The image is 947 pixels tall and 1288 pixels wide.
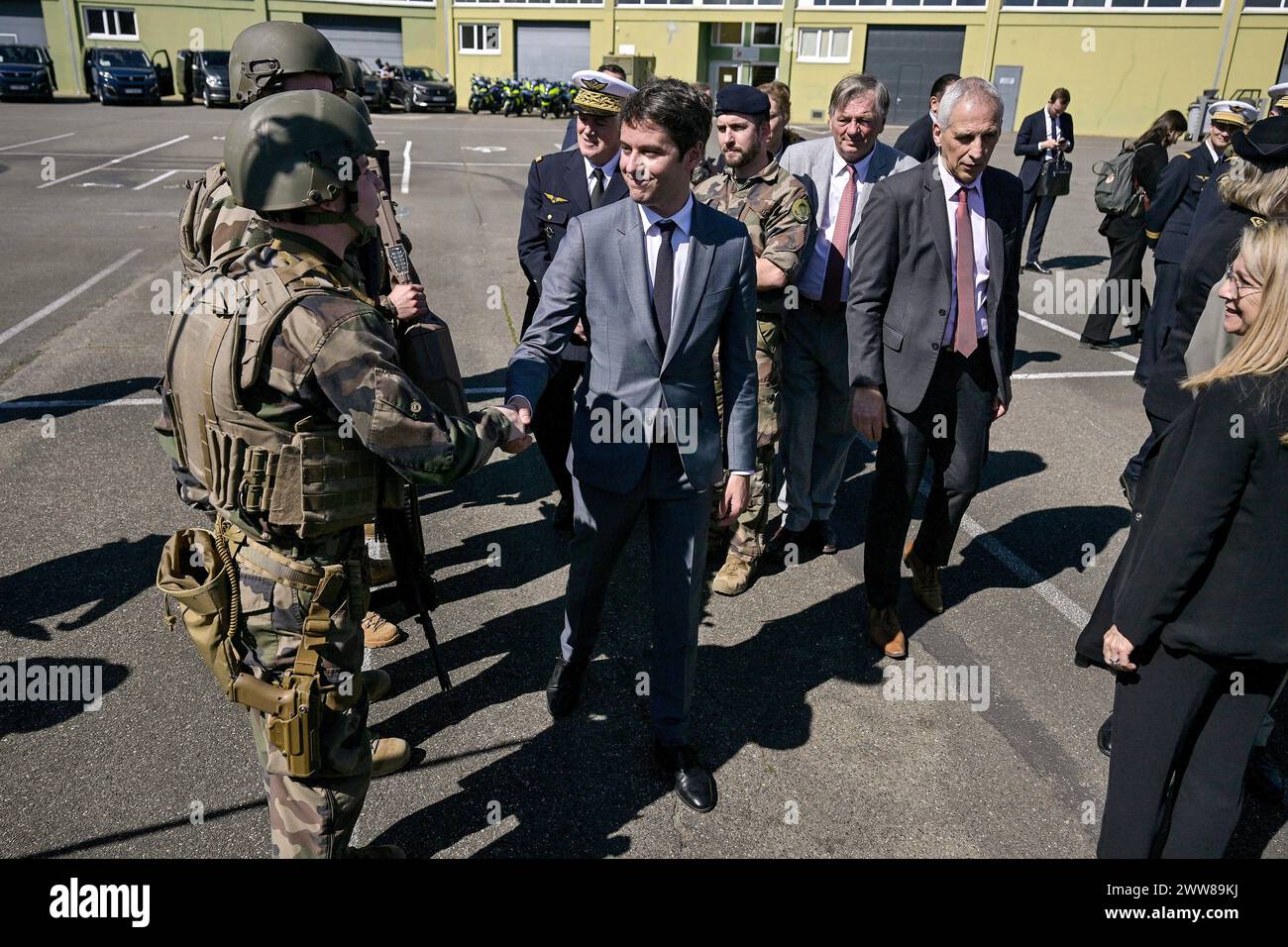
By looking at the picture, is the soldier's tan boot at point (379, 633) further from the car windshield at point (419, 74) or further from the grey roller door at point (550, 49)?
the grey roller door at point (550, 49)

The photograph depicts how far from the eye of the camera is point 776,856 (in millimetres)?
2961

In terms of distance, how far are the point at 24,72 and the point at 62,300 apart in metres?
27.2

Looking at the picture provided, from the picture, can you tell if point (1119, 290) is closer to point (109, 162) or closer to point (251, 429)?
point (251, 429)

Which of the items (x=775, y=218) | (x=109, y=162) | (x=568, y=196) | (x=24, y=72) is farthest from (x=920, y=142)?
(x=24, y=72)

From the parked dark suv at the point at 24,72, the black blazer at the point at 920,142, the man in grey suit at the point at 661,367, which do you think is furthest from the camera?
the parked dark suv at the point at 24,72

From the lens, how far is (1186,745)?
8.29ft

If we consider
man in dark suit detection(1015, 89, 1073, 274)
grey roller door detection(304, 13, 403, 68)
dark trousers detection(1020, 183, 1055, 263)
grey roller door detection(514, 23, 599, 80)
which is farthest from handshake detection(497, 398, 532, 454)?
grey roller door detection(304, 13, 403, 68)

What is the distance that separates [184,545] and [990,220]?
3.27 meters

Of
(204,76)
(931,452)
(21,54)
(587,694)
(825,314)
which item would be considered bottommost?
(587,694)

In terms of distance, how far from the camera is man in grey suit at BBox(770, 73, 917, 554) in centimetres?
455

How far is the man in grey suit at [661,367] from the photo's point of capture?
9.29ft

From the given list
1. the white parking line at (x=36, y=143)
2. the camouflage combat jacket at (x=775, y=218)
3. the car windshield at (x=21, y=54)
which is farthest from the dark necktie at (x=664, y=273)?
the car windshield at (x=21, y=54)

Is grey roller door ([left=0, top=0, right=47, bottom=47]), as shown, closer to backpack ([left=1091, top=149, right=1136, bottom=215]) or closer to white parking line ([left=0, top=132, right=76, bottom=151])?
white parking line ([left=0, top=132, right=76, bottom=151])
